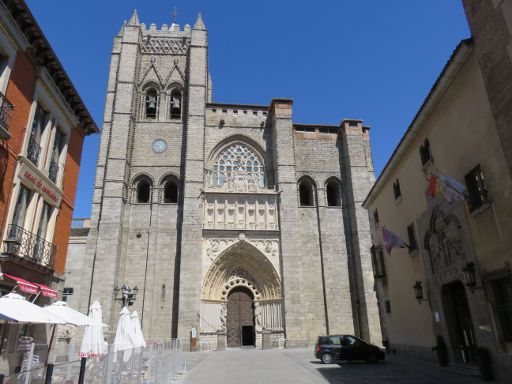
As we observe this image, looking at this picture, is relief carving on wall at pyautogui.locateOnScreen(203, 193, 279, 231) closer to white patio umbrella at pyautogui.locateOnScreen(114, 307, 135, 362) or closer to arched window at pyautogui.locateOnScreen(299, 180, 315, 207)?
arched window at pyautogui.locateOnScreen(299, 180, 315, 207)

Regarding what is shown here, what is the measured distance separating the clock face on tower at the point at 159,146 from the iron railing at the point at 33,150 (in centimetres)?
1384

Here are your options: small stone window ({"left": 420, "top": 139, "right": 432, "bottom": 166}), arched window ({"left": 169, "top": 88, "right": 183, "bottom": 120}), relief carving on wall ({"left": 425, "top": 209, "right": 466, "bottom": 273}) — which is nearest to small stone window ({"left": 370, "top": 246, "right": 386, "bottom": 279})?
relief carving on wall ({"left": 425, "top": 209, "right": 466, "bottom": 273})

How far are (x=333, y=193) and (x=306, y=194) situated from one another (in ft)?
6.12

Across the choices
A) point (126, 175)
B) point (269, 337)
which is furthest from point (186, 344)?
point (126, 175)

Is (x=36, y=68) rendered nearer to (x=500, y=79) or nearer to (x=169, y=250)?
(x=500, y=79)

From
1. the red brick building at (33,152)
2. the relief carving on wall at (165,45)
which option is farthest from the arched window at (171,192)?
the red brick building at (33,152)

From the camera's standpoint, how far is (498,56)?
8117 millimetres

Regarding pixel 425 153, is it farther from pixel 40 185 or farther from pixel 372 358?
pixel 40 185

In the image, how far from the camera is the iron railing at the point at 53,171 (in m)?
12.1

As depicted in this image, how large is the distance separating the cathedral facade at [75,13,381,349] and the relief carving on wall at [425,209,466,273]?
399 inches

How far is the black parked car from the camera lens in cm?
1395

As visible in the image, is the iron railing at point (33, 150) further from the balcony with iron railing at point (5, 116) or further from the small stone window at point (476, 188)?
the small stone window at point (476, 188)

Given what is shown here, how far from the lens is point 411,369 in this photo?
37.5ft

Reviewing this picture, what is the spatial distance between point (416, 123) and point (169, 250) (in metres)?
15.5
